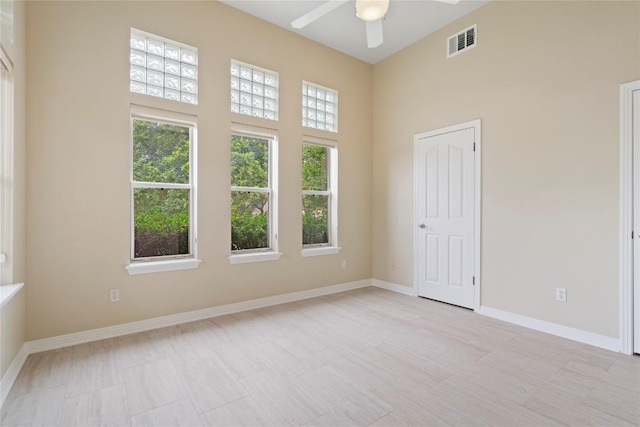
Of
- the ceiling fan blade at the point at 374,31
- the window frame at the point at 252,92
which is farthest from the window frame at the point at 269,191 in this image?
the ceiling fan blade at the point at 374,31

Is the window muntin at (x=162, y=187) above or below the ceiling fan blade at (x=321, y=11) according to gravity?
below

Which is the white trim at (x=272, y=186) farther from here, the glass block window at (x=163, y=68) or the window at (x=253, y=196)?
the glass block window at (x=163, y=68)

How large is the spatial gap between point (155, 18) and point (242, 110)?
3.93 ft

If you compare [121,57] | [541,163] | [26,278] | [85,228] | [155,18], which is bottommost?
[26,278]

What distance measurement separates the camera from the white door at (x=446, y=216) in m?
3.79

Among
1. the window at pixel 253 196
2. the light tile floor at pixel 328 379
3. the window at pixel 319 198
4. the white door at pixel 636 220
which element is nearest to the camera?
the light tile floor at pixel 328 379

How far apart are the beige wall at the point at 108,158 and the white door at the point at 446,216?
1884 mm

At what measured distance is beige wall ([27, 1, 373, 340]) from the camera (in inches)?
105

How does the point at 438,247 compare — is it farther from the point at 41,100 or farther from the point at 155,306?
the point at 41,100

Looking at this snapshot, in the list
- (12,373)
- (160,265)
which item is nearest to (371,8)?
(160,265)

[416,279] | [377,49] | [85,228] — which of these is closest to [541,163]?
[416,279]

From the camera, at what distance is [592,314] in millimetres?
2832

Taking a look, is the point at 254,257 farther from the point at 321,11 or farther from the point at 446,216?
the point at 321,11

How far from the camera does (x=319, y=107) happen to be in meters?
4.50
